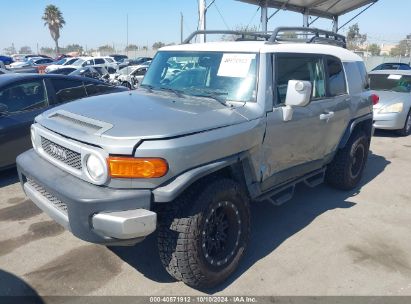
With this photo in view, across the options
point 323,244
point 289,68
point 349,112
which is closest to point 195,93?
point 289,68

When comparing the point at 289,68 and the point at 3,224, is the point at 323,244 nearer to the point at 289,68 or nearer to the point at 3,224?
the point at 289,68

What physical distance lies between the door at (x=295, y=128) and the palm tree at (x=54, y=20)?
210 feet

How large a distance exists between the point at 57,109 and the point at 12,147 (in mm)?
2372

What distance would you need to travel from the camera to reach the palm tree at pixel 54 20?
5984 centimetres

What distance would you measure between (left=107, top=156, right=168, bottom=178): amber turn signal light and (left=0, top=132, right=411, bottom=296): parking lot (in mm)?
1090

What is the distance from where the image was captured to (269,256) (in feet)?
11.7

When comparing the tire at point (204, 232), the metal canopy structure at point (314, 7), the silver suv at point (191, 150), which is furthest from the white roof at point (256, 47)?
the metal canopy structure at point (314, 7)

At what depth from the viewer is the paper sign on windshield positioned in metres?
3.48

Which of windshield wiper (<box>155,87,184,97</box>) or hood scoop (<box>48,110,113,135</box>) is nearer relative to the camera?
hood scoop (<box>48,110,113,135</box>)

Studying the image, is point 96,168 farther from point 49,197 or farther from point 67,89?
point 67,89

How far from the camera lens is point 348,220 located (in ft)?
14.3

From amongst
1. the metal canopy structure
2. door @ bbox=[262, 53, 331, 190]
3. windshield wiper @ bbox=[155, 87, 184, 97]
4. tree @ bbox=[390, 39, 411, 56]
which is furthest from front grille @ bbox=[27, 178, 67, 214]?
tree @ bbox=[390, 39, 411, 56]

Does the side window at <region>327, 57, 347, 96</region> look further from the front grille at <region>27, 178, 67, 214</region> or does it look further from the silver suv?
the front grille at <region>27, 178, 67, 214</region>

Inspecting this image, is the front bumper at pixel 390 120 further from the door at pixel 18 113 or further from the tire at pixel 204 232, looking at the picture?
the door at pixel 18 113
